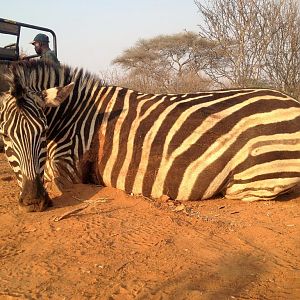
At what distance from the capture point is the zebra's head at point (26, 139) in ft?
12.9

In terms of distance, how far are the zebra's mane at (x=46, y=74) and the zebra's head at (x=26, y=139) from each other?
0.54m

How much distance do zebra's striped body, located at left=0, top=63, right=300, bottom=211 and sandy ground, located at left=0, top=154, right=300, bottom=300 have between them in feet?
0.77

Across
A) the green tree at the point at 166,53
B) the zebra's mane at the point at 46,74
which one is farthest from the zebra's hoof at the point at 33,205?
the green tree at the point at 166,53

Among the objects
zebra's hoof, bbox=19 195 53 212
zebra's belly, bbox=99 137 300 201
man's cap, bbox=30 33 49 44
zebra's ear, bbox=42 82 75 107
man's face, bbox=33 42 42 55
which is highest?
man's cap, bbox=30 33 49 44

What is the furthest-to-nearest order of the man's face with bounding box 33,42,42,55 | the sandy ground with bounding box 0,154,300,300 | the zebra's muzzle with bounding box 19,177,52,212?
the man's face with bounding box 33,42,42,55, the zebra's muzzle with bounding box 19,177,52,212, the sandy ground with bounding box 0,154,300,300

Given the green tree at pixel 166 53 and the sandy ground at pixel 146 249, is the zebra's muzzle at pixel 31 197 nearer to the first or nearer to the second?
the sandy ground at pixel 146 249

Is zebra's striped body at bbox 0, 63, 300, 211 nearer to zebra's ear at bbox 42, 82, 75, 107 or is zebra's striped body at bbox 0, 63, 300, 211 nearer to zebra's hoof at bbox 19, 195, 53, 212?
zebra's ear at bbox 42, 82, 75, 107

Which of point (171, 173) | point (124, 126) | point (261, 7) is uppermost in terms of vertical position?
point (261, 7)

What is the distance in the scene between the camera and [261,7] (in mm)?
11391

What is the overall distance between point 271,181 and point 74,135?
95.1 inches

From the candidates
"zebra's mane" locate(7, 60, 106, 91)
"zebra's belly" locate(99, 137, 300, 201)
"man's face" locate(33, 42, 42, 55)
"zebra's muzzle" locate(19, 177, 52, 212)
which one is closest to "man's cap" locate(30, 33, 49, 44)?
"man's face" locate(33, 42, 42, 55)

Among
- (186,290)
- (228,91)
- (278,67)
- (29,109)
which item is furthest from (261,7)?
(186,290)

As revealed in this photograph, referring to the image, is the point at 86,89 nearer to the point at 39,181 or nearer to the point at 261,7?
the point at 39,181

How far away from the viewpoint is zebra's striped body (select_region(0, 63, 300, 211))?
4.59m
